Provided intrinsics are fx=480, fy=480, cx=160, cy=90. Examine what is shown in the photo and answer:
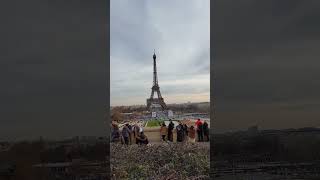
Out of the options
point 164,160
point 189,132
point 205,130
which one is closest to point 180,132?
point 189,132

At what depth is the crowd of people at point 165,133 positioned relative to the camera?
295 inches

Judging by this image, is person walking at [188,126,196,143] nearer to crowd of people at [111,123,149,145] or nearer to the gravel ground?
the gravel ground

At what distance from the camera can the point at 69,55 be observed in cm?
570

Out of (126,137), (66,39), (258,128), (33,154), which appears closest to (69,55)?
(66,39)

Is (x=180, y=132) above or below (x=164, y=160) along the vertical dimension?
above

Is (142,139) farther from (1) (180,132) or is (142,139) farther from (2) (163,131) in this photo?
(1) (180,132)

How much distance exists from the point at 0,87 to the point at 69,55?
88 centimetres

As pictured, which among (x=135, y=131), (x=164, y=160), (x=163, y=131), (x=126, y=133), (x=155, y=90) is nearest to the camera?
(x=164, y=160)

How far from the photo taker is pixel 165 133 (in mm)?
7762

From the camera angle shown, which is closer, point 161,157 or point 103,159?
point 103,159

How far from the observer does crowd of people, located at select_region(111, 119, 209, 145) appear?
7.50m

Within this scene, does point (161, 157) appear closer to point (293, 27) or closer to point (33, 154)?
point (33, 154)

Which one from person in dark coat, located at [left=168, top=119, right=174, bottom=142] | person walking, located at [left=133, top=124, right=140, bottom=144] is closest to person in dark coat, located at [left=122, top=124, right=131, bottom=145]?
person walking, located at [left=133, top=124, right=140, bottom=144]

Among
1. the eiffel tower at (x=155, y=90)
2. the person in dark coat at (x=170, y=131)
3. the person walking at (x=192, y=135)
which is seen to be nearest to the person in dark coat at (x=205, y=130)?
the person walking at (x=192, y=135)
